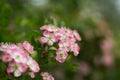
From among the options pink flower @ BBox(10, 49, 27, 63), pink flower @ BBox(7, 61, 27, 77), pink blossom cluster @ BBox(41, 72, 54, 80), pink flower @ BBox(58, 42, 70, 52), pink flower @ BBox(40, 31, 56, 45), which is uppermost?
pink flower @ BBox(40, 31, 56, 45)

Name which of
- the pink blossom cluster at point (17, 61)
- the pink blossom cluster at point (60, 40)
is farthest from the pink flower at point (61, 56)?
the pink blossom cluster at point (17, 61)

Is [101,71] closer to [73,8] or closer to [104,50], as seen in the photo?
[104,50]

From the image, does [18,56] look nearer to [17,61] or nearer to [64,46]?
A: [17,61]

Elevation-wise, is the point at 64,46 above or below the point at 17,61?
above

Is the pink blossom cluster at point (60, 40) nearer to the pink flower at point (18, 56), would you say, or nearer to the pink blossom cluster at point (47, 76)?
the pink blossom cluster at point (47, 76)

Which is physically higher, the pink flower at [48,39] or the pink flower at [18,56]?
the pink flower at [48,39]

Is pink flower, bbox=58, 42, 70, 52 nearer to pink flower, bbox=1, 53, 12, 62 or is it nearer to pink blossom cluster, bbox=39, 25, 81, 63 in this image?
pink blossom cluster, bbox=39, 25, 81, 63

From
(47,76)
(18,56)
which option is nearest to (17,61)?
(18,56)

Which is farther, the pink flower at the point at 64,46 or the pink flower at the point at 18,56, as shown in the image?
the pink flower at the point at 64,46

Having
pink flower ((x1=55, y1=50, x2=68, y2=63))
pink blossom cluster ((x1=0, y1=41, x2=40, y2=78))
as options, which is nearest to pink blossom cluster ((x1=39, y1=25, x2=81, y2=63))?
pink flower ((x1=55, y1=50, x2=68, y2=63))
